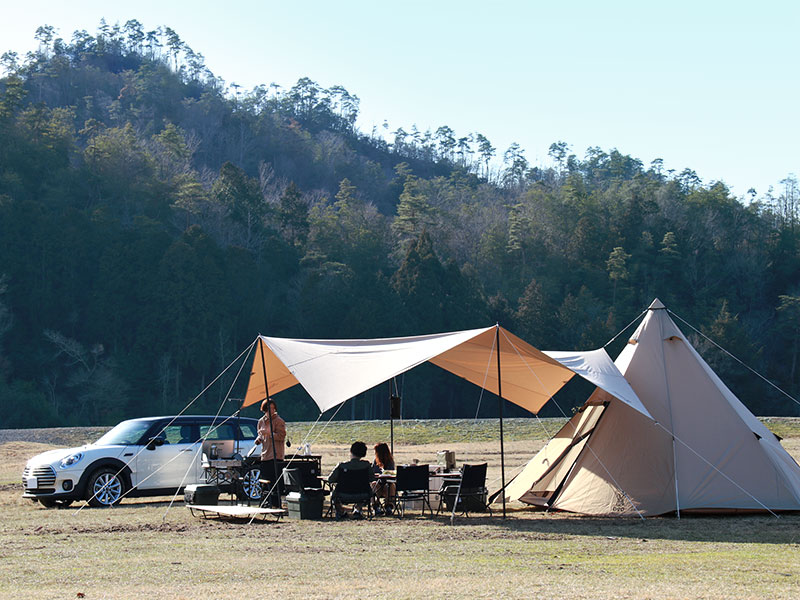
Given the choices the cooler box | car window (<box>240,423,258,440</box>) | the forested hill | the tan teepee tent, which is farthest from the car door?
the forested hill

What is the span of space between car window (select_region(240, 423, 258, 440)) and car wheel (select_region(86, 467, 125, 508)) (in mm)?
2023

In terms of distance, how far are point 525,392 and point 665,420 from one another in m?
2.89

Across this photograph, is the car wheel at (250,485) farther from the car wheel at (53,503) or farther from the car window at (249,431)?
the car wheel at (53,503)

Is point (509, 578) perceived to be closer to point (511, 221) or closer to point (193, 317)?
point (193, 317)

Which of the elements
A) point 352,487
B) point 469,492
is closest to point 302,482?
point 352,487

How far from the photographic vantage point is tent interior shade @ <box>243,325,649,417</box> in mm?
12250

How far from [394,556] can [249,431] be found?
6.89 m

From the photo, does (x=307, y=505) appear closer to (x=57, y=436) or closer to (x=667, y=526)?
(x=667, y=526)

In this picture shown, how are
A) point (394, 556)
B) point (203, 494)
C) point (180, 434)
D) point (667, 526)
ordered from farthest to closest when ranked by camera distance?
point (180, 434), point (203, 494), point (667, 526), point (394, 556)

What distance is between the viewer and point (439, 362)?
1510 centimetres

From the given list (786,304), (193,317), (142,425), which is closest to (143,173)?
(193,317)

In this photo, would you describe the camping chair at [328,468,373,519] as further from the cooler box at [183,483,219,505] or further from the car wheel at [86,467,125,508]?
the car wheel at [86,467,125,508]

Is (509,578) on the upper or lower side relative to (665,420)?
lower

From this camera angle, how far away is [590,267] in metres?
69.2
